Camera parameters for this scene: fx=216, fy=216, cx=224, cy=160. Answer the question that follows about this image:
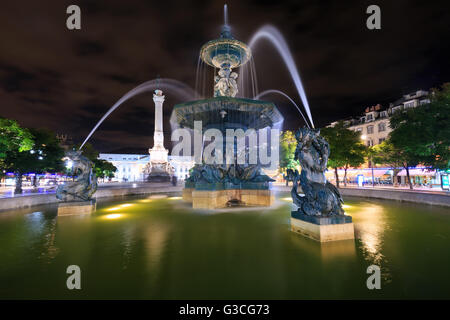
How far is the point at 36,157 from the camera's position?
22078 mm

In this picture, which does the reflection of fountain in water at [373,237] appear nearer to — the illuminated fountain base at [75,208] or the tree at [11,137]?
the illuminated fountain base at [75,208]

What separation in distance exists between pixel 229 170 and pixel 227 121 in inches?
135

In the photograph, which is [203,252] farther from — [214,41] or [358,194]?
[358,194]

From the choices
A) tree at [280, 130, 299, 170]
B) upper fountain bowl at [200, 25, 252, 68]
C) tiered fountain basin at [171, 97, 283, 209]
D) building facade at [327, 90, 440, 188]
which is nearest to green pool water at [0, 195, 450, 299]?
tiered fountain basin at [171, 97, 283, 209]

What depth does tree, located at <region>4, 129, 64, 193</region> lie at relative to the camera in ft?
66.9

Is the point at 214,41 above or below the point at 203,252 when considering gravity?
above

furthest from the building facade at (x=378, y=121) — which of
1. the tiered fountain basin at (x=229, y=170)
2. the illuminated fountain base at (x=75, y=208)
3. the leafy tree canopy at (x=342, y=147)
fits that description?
the illuminated fountain base at (x=75, y=208)

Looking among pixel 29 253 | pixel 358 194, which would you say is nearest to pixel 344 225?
pixel 29 253

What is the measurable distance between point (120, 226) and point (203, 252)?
187 inches

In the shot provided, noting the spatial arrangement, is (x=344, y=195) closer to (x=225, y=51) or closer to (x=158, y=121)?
(x=225, y=51)

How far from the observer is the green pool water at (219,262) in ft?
12.1

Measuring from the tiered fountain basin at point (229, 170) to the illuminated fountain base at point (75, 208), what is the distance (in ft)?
18.9

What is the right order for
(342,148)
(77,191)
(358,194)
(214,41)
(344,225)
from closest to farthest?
(344,225)
(77,191)
(214,41)
(358,194)
(342,148)

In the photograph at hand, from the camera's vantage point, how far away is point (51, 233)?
25.1ft
